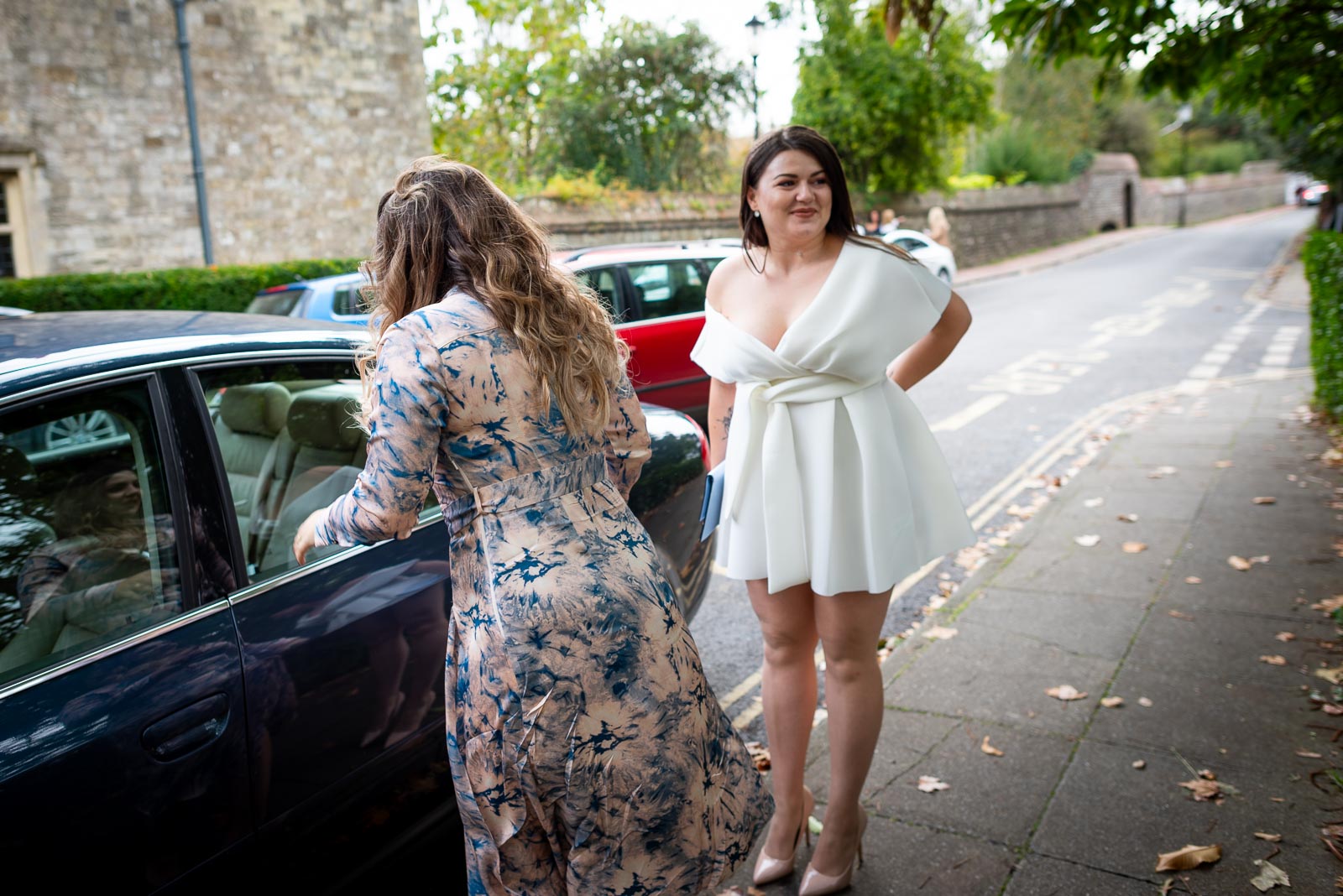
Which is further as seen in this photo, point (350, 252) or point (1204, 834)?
point (350, 252)

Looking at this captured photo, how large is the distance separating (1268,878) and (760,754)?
5.45 ft

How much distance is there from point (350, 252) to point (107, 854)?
63.7ft

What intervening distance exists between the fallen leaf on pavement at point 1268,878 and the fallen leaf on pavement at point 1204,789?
0.36 meters

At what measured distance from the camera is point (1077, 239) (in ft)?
133

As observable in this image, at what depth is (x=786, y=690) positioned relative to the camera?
280 centimetres

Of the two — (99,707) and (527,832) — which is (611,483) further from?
(99,707)

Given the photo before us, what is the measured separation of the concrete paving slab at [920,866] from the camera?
2.83 meters

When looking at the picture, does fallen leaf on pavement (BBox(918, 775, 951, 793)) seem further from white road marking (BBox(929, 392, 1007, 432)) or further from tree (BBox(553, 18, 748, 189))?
tree (BBox(553, 18, 748, 189))

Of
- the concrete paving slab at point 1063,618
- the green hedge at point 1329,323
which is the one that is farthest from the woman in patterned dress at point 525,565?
the green hedge at point 1329,323

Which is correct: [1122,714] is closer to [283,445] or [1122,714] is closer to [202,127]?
[283,445]

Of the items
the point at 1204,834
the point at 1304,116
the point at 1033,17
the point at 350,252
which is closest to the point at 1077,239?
the point at 350,252

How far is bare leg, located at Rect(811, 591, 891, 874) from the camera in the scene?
265 centimetres

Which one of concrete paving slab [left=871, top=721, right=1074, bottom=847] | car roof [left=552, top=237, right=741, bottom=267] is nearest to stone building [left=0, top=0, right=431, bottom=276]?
car roof [left=552, top=237, right=741, bottom=267]

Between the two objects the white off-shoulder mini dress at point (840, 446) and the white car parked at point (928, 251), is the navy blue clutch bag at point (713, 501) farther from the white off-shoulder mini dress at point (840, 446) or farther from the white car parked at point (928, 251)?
the white car parked at point (928, 251)
